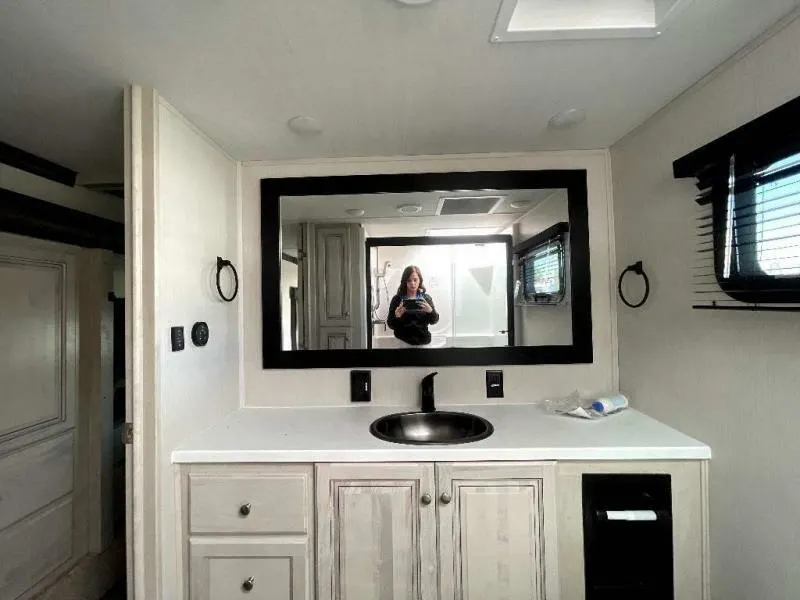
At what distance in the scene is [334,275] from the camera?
173 cm

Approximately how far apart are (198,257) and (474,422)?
51.8 inches

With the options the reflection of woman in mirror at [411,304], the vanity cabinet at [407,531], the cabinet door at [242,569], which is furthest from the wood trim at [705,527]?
the cabinet door at [242,569]

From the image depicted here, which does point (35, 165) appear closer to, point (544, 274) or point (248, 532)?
point (248, 532)

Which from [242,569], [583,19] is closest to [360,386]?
[242,569]

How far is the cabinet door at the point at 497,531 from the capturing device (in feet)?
3.93

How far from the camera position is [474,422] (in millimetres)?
1550

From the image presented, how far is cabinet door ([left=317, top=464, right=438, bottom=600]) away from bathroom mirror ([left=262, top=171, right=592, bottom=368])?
23.8 inches

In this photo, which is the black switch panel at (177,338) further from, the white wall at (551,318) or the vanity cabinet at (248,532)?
the white wall at (551,318)

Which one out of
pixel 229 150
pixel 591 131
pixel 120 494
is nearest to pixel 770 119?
pixel 591 131

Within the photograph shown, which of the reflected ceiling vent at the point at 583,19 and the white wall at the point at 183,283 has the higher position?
the reflected ceiling vent at the point at 583,19

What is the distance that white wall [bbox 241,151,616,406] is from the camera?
1.73m

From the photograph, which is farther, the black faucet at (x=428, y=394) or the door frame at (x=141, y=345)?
the black faucet at (x=428, y=394)

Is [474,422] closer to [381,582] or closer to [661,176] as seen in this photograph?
[381,582]

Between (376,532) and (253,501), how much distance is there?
0.43 meters
